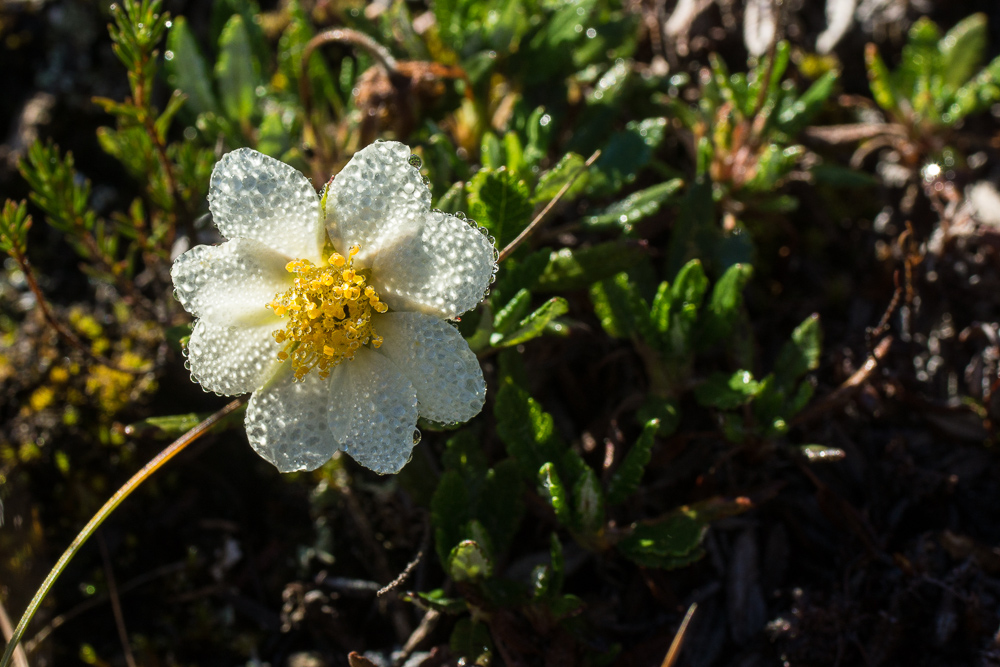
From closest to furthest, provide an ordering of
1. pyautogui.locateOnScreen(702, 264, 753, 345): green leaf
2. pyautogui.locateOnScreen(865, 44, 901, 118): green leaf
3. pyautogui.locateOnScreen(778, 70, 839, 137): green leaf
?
pyautogui.locateOnScreen(702, 264, 753, 345): green leaf, pyautogui.locateOnScreen(778, 70, 839, 137): green leaf, pyautogui.locateOnScreen(865, 44, 901, 118): green leaf

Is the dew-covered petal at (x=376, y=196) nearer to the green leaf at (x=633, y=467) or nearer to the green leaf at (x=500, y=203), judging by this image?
the green leaf at (x=500, y=203)


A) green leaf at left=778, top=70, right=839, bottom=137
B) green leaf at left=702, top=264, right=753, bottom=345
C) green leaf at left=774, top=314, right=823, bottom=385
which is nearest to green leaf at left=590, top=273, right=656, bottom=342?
green leaf at left=702, top=264, right=753, bottom=345

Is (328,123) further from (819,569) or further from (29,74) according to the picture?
(819,569)

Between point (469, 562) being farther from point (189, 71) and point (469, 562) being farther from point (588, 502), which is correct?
point (189, 71)

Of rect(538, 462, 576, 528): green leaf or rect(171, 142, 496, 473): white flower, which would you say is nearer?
rect(171, 142, 496, 473): white flower

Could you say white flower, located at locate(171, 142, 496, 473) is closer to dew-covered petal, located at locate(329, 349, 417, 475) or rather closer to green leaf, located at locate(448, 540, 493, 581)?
dew-covered petal, located at locate(329, 349, 417, 475)

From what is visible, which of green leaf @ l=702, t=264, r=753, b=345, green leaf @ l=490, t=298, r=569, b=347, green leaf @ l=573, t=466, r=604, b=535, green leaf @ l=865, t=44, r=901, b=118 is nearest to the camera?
green leaf @ l=490, t=298, r=569, b=347

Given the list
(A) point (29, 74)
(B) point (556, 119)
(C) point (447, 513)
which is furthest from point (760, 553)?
(A) point (29, 74)

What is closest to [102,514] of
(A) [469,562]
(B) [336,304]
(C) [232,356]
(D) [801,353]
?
(C) [232,356]
